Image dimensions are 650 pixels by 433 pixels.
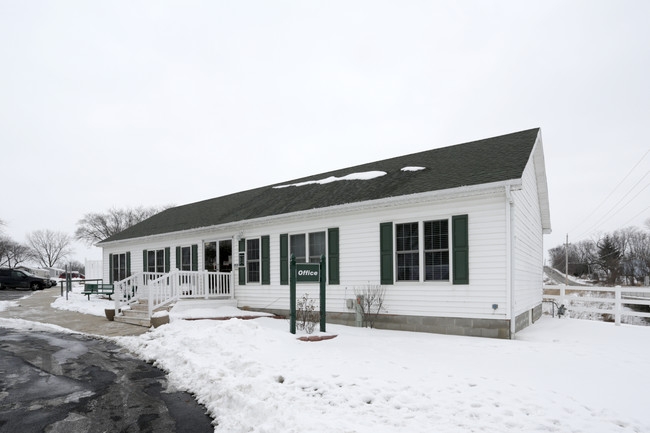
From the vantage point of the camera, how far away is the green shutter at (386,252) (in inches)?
450

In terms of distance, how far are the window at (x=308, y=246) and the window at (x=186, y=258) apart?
6082 mm

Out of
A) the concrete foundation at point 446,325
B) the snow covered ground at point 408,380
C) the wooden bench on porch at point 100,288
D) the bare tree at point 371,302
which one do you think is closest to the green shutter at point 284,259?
the concrete foundation at point 446,325

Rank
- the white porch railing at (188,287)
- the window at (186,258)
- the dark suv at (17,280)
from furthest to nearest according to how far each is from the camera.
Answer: the dark suv at (17,280)
the window at (186,258)
the white porch railing at (188,287)

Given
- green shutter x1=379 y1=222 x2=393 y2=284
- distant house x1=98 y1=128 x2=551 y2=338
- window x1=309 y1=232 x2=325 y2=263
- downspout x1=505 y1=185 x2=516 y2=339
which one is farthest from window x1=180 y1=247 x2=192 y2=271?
downspout x1=505 y1=185 x2=516 y2=339

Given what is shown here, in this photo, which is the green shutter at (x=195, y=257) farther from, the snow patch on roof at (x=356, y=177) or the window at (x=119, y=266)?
the window at (x=119, y=266)

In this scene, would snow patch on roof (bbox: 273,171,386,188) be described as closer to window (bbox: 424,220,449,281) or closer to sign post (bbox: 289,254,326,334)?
window (bbox: 424,220,449,281)

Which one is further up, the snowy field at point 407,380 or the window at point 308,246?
the window at point 308,246

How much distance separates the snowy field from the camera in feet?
15.5

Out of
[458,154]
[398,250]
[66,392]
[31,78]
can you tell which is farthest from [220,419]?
[31,78]

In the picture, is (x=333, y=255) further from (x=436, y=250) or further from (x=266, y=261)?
(x=436, y=250)

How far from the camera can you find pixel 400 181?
12656 mm

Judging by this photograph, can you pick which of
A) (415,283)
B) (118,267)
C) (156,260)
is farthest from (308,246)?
(118,267)

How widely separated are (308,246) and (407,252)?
142 inches

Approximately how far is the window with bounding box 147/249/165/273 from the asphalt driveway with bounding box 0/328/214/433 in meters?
10.2
